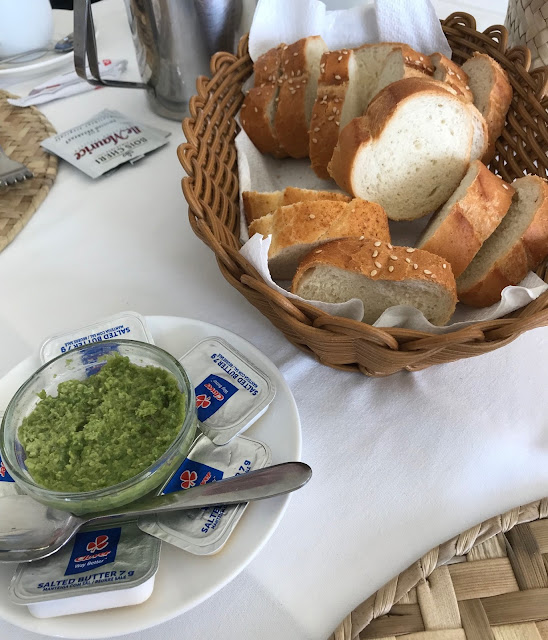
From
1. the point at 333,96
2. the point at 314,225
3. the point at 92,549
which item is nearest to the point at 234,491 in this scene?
the point at 92,549

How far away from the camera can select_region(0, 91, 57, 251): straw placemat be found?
105 cm

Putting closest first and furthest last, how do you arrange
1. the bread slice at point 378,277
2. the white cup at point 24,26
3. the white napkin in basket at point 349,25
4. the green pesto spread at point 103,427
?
the green pesto spread at point 103,427
the bread slice at point 378,277
the white napkin in basket at point 349,25
the white cup at point 24,26

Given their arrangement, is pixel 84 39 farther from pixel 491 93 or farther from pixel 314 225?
pixel 491 93

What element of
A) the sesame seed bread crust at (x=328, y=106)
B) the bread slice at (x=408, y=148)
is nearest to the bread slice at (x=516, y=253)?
the bread slice at (x=408, y=148)

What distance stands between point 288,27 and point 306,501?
1.00 m

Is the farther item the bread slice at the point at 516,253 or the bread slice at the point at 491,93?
the bread slice at the point at 491,93

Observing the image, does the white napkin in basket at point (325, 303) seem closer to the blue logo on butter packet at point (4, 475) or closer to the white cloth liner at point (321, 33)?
the white cloth liner at point (321, 33)

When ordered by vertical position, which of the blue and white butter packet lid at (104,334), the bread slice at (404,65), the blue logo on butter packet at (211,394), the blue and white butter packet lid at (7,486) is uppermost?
the bread slice at (404,65)

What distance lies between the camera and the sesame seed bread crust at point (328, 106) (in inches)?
40.0

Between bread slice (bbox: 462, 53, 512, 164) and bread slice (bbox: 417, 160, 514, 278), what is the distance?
19 cm

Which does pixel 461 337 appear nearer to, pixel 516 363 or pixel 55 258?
pixel 516 363

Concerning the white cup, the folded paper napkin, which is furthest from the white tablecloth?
the white cup

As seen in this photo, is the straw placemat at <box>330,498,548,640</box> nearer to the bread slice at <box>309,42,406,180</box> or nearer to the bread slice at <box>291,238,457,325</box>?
the bread slice at <box>291,238,457,325</box>

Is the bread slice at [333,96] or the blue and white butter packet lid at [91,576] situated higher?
the bread slice at [333,96]
